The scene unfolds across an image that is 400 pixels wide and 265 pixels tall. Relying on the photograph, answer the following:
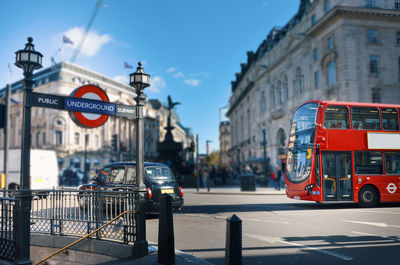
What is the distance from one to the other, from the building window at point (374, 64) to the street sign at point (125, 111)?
2980 centimetres

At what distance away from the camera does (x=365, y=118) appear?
47.5 ft

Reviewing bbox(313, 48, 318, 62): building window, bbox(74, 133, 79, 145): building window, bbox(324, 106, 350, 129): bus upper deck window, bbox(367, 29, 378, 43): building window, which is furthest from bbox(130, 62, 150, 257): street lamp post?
bbox(74, 133, 79, 145): building window

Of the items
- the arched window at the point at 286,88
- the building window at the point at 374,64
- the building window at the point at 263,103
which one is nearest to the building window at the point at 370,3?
the building window at the point at 374,64

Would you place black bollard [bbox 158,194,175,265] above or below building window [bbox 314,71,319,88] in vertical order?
below

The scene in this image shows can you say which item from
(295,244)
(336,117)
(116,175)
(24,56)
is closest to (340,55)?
(336,117)

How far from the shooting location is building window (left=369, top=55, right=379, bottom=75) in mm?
31578

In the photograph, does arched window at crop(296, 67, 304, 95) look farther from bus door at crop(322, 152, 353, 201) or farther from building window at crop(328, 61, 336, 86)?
bus door at crop(322, 152, 353, 201)

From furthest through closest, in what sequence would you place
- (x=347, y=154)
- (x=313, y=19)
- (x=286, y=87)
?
(x=286, y=87)
(x=313, y=19)
(x=347, y=154)

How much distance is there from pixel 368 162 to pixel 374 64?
20732 millimetres

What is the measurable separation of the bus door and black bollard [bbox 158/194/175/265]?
31.6 feet

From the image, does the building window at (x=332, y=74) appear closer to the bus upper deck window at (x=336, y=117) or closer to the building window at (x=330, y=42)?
the building window at (x=330, y=42)

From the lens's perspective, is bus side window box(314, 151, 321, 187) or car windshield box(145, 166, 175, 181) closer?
car windshield box(145, 166, 175, 181)

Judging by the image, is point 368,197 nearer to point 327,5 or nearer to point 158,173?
point 158,173

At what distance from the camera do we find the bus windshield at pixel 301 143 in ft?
46.6
